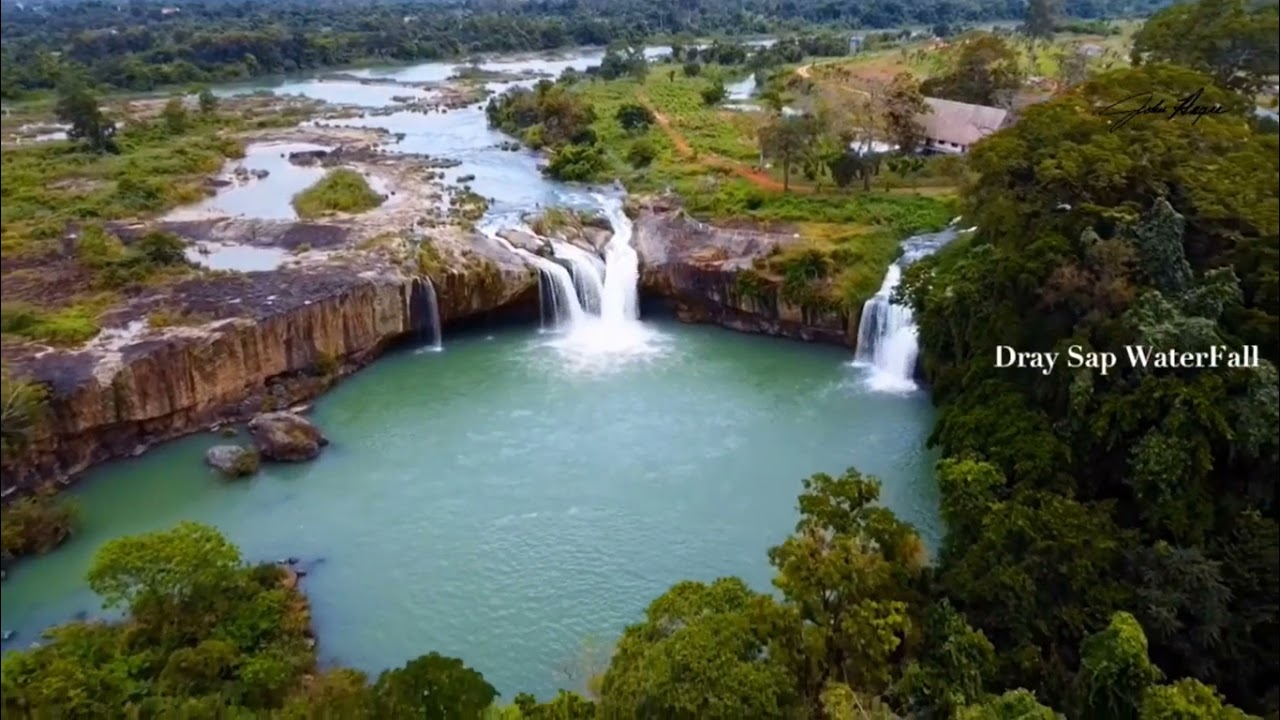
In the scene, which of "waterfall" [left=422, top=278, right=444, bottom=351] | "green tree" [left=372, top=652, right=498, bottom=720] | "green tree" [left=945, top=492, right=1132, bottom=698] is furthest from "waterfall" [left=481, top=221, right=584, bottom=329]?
"green tree" [left=372, top=652, right=498, bottom=720]

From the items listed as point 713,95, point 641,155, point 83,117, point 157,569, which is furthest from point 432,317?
point 713,95

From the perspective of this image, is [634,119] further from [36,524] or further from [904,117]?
[36,524]

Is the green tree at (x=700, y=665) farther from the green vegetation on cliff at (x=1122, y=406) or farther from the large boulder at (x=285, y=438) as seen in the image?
the large boulder at (x=285, y=438)

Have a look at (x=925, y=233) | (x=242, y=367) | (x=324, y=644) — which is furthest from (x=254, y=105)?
(x=324, y=644)

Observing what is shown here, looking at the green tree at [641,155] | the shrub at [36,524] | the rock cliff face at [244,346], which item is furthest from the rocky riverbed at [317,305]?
the green tree at [641,155]

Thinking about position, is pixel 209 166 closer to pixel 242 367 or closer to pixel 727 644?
pixel 242 367

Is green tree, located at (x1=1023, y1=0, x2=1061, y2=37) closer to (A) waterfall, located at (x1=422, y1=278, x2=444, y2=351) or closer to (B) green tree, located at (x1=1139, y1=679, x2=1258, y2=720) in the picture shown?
(A) waterfall, located at (x1=422, y1=278, x2=444, y2=351)

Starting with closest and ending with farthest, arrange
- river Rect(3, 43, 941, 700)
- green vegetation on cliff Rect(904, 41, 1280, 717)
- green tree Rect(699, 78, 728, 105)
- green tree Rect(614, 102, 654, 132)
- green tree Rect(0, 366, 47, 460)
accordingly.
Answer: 1. green tree Rect(0, 366, 47, 460)
2. green vegetation on cliff Rect(904, 41, 1280, 717)
3. river Rect(3, 43, 941, 700)
4. green tree Rect(614, 102, 654, 132)
5. green tree Rect(699, 78, 728, 105)
